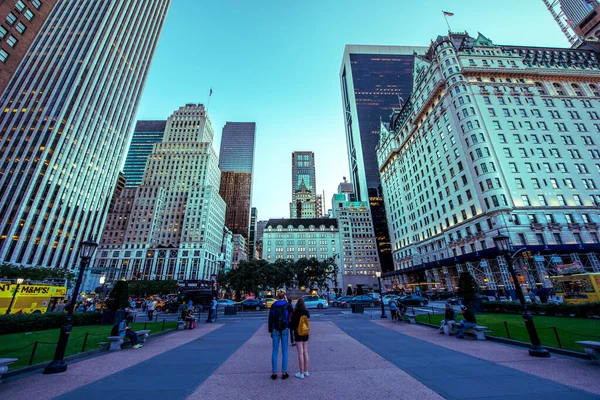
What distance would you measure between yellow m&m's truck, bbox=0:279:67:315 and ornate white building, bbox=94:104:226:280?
229 feet

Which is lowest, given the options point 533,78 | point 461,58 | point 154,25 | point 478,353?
point 478,353

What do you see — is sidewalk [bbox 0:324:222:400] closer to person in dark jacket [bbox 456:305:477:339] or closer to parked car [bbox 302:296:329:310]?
person in dark jacket [bbox 456:305:477:339]

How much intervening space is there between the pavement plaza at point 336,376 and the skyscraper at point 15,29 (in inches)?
1538

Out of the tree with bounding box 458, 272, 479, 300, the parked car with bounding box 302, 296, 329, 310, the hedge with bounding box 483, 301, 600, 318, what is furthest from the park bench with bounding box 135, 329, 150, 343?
the hedge with bounding box 483, 301, 600, 318

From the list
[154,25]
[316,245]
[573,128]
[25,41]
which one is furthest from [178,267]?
[573,128]

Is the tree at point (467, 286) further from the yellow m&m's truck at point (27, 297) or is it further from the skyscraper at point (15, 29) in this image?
the skyscraper at point (15, 29)

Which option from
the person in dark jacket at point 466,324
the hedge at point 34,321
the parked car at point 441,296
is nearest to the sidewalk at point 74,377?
the hedge at point 34,321

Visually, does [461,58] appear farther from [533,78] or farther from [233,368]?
[233,368]

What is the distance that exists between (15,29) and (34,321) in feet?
123

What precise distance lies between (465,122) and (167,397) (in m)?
62.7

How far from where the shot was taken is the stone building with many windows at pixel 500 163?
142ft

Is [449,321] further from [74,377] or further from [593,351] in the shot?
[74,377]

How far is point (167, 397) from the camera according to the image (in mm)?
5805

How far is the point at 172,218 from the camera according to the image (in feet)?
377
